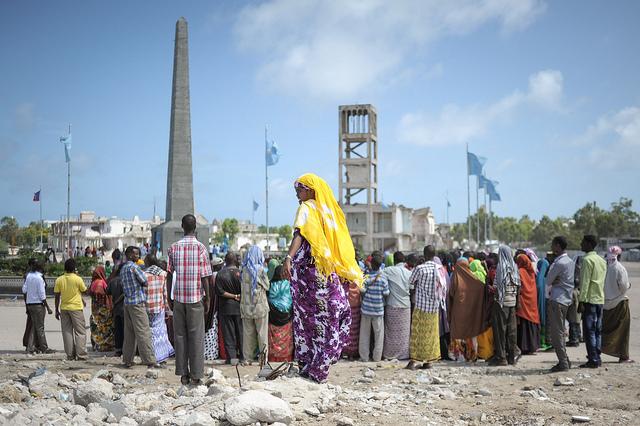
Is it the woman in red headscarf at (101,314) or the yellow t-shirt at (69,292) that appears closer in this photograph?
the yellow t-shirt at (69,292)

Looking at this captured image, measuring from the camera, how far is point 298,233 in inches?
219

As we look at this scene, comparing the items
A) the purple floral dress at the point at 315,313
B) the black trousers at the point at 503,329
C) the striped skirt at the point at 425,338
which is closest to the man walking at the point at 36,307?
the purple floral dress at the point at 315,313

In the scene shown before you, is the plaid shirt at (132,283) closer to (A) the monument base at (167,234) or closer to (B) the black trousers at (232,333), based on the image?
(B) the black trousers at (232,333)

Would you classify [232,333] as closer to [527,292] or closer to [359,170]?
[527,292]

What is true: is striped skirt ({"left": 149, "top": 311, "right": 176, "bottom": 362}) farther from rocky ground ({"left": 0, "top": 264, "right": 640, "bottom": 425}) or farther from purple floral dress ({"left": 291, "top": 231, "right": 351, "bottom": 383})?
purple floral dress ({"left": 291, "top": 231, "right": 351, "bottom": 383})

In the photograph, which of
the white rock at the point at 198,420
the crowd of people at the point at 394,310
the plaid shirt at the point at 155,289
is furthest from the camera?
the plaid shirt at the point at 155,289

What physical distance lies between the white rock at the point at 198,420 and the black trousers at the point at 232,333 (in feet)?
13.8

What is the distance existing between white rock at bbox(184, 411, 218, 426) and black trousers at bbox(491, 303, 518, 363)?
4.94m

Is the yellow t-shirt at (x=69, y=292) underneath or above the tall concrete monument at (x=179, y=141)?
underneath

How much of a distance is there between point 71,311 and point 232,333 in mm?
2389

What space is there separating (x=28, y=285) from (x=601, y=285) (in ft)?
28.2

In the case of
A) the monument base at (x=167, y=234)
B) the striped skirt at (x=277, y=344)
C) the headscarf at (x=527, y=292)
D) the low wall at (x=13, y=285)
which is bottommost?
the striped skirt at (x=277, y=344)

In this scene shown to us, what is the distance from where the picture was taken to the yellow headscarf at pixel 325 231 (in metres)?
5.56

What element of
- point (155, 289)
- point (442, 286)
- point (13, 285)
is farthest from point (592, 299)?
point (13, 285)
